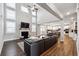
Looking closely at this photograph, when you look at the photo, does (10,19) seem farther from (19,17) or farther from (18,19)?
(19,17)

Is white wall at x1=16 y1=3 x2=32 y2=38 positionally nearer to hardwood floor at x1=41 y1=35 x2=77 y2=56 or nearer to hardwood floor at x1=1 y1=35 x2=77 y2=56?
hardwood floor at x1=1 y1=35 x2=77 y2=56

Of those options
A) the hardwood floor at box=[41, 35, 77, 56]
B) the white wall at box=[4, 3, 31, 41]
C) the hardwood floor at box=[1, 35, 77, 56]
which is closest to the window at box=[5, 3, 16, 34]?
the white wall at box=[4, 3, 31, 41]

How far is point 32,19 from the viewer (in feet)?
Answer: 16.3

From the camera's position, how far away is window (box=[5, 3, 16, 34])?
5.65 m

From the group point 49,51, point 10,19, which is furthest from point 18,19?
point 49,51

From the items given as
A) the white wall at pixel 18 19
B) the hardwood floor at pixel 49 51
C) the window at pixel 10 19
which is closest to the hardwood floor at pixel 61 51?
the hardwood floor at pixel 49 51

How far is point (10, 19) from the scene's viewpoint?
607 cm

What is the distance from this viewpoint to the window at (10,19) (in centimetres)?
565

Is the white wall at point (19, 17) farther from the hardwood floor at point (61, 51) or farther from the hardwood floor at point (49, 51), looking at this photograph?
the hardwood floor at point (61, 51)

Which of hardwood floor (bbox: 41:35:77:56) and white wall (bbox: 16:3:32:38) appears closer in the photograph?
hardwood floor (bbox: 41:35:77:56)

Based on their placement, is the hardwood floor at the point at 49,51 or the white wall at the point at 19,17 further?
the white wall at the point at 19,17


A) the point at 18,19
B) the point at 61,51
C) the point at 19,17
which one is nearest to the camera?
the point at 61,51

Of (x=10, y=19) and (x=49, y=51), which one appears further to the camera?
(x=10, y=19)

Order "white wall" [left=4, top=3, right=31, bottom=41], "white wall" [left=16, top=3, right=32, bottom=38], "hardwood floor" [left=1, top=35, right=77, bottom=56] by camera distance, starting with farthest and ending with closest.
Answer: "white wall" [left=16, top=3, right=32, bottom=38], "white wall" [left=4, top=3, right=31, bottom=41], "hardwood floor" [left=1, top=35, right=77, bottom=56]
